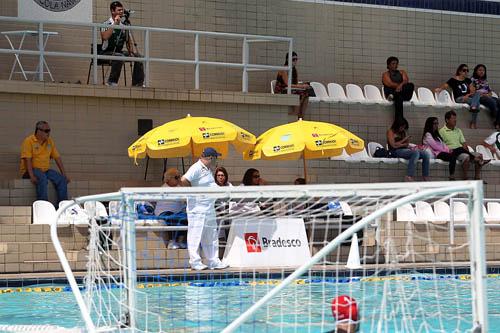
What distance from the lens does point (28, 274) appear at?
13883 millimetres

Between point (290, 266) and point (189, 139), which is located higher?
point (189, 139)

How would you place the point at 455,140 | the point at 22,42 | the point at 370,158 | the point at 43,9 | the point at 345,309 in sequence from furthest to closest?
the point at 455,140 → the point at 370,158 → the point at 43,9 → the point at 22,42 → the point at 345,309

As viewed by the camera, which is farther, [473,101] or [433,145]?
[473,101]

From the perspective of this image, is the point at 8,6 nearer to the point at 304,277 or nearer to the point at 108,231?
the point at 304,277

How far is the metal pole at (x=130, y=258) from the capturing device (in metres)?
8.66

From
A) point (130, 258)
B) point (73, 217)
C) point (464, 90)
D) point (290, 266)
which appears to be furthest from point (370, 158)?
point (130, 258)

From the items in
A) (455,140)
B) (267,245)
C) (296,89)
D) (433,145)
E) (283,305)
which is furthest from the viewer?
(455,140)

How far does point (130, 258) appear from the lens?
28.9ft

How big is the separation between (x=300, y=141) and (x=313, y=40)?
18.7 ft

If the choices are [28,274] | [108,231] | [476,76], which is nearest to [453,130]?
[476,76]

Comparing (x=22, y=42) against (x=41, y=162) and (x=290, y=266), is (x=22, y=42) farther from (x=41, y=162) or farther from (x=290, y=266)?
(x=290, y=266)

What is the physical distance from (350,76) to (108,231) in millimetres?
11846

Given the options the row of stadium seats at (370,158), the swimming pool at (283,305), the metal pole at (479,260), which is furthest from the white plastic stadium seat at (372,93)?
the metal pole at (479,260)

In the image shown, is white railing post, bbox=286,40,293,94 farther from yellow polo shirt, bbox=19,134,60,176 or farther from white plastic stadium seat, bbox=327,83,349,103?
yellow polo shirt, bbox=19,134,60,176
